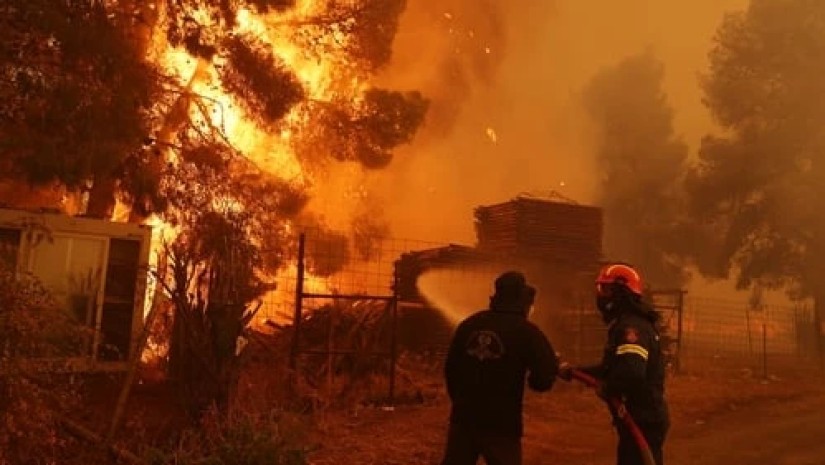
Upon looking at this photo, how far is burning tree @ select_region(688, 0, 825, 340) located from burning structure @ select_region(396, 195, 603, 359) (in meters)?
9.08

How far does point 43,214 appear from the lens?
10.8m

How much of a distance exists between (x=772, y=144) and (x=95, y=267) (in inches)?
836

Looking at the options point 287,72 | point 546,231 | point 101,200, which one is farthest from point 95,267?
point 546,231

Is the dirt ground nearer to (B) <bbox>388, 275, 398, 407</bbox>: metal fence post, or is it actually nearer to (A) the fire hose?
(B) <bbox>388, 275, 398, 407</bbox>: metal fence post

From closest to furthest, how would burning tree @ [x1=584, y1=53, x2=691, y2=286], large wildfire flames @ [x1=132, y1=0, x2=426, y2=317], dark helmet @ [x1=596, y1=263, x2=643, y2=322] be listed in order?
dark helmet @ [x1=596, y1=263, x2=643, y2=322]
large wildfire flames @ [x1=132, y1=0, x2=426, y2=317]
burning tree @ [x1=584, y1=53, x2=691, y2=286]

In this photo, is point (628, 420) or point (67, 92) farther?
point (67, 92)

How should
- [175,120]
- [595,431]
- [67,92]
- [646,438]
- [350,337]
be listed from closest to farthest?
[646,438]
[67,92]
[595,431]
[350,337]
[175,120]

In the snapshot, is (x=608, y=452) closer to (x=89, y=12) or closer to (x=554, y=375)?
(x=554, y=375)

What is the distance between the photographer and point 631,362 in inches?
199

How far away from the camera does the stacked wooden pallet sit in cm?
1777

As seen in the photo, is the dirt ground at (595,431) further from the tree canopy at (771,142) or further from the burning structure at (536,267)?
the tree canopy at (771,142)

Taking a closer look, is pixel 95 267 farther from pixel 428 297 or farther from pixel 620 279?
pixel 620 279

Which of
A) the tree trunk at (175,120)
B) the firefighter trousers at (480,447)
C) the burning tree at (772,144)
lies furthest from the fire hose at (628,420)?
the burning tree at (772,144)

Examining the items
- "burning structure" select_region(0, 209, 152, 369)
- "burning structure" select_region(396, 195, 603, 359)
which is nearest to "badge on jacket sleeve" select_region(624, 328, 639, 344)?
"burning structure" select_region(0, 209, 152, 369)
